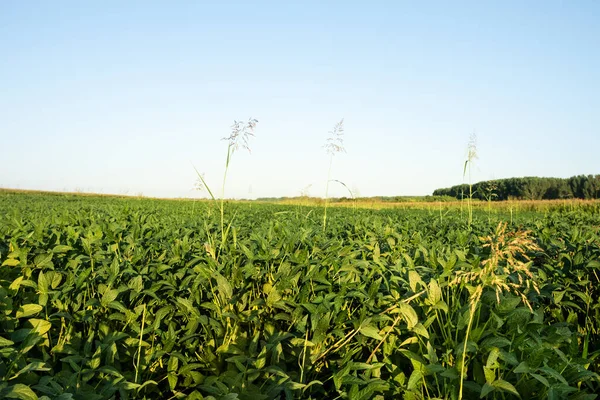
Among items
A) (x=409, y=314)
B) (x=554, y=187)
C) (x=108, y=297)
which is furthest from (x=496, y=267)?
(x=554, y=187)

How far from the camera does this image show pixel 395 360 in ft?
7.88

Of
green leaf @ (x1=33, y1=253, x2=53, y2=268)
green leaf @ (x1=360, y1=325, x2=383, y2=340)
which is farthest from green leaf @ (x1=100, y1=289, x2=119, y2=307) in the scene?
green leaf @ (x1=360, y1=325, x2=383, y2=340)

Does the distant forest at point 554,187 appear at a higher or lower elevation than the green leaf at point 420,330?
higher

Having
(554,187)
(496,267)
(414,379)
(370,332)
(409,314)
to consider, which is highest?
(554,187)

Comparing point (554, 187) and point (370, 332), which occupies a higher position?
point (554, 187)

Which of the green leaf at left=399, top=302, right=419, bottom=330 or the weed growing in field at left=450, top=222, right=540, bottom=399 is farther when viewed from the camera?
the green leaf at left=399, top=302, right=419, bottom=330

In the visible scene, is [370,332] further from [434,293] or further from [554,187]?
[554,187]

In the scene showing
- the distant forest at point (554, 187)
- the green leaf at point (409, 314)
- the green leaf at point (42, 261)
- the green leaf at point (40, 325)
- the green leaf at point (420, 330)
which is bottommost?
the green leaf at point (40, 325)

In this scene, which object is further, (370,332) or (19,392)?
(370,332)

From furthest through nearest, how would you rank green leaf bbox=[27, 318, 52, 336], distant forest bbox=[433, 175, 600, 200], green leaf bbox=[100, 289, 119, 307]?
distant forest bbox=[433, 175, 600, 200] → green leaf bbox=[100, 289, 119, 307] → green leaf bbox=[27, 318, 52, 336]

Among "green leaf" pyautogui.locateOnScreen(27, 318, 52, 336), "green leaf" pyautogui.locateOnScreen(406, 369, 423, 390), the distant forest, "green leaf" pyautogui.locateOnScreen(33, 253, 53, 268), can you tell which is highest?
the distant forest

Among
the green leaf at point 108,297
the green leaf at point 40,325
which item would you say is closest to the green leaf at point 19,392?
the green leaf at point 40,325

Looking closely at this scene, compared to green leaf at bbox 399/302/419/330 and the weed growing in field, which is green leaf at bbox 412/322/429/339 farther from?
the weed growing in field

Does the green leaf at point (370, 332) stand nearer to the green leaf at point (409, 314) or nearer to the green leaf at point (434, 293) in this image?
the green leaf at point (409, 314)
